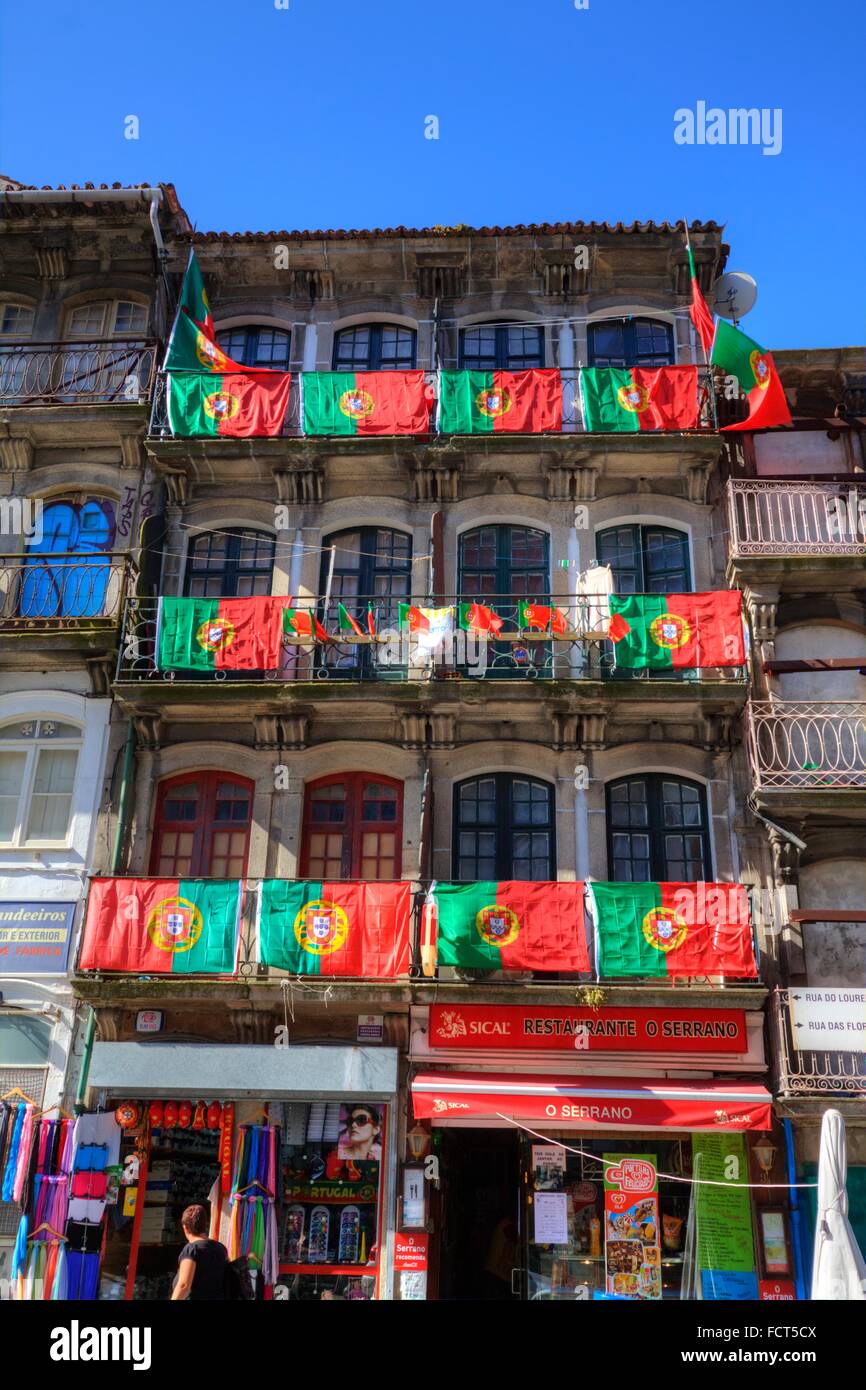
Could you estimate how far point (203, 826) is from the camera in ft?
53.8

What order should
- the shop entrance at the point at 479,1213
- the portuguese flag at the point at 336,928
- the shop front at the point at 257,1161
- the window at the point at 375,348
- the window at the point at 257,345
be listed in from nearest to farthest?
the shop front at the point at 257,1161 → the portuguese flag at the point at 336,928 → the shop entrance at the point at 479,1213 → the window at the point at 375,348 → the window at the point at 257,345

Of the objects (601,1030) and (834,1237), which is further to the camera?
(601,1030)

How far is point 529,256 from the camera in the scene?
19.0 meters

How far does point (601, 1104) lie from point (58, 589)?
35.3 feet

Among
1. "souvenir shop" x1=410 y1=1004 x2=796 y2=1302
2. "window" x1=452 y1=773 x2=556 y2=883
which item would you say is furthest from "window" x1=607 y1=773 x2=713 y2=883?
"souvenir shop" x1=410 y1=1004 x2=796 y2=1302

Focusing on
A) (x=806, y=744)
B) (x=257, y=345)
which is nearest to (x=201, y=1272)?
(x=806, y=744)

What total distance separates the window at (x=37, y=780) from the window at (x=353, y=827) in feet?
11.6

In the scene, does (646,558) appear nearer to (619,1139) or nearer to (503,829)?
(503,829)

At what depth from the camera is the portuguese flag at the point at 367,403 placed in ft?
57.4

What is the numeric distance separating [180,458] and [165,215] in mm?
4509

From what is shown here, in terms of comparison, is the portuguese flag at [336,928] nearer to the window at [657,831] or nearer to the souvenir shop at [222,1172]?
the souvenir shop at [222,1172]

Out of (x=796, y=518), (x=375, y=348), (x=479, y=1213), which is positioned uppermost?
(x=375, y=348)

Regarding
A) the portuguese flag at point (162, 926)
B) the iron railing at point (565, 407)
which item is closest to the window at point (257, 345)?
the iron railing at point (565, 407)
